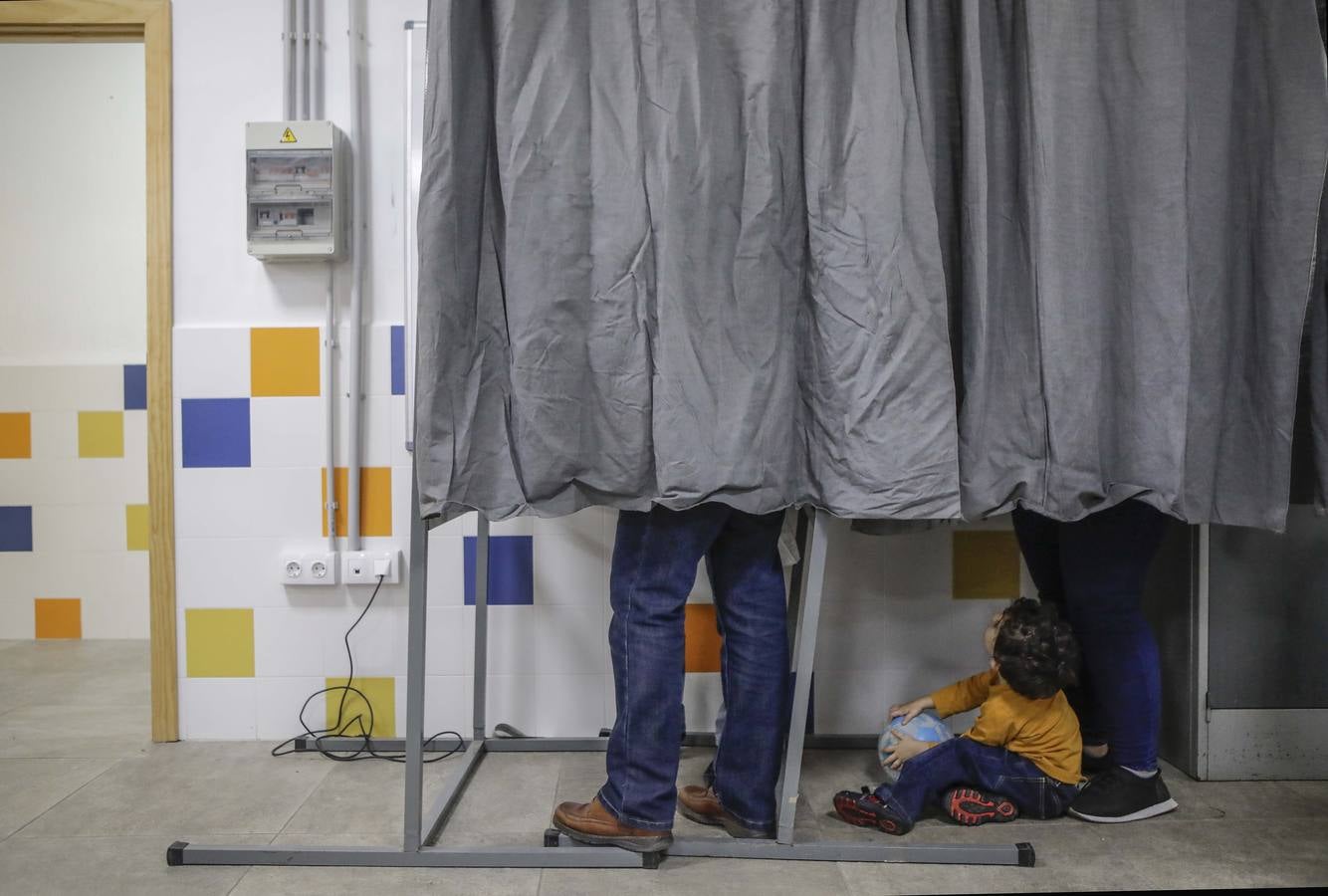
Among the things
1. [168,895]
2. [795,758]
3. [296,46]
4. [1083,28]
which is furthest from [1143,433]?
[296,46]

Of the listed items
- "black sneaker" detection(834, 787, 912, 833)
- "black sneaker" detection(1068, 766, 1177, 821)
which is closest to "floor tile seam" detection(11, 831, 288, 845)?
"black sneaker" detection(834, 787, 912, 833)

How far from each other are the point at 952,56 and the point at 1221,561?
1.22m

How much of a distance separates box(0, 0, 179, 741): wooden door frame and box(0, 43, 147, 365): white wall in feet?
4.70

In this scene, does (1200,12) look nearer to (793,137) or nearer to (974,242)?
(974,242)

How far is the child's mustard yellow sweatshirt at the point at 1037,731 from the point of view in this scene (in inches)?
65.4

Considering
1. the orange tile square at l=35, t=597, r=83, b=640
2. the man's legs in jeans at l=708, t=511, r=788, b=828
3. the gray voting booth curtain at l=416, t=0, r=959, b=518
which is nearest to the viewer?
the gray voting booth curtain at l=416, t=0, r=959, b=518

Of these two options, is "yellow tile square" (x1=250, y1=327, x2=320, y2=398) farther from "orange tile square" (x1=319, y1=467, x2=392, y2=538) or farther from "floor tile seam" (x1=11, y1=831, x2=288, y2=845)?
"floor tile seam" (x1=11, y1=831, x2=288, y2=845)

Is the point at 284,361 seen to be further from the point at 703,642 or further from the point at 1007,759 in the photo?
the point at 1007,759

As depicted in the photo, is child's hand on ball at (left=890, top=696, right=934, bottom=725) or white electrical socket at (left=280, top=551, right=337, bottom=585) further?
white electrical socket at (left=280, top=551, right=337, bottom=585)

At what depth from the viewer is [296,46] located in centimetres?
205

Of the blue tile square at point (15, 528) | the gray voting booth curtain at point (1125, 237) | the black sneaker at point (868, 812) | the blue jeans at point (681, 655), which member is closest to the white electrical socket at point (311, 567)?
the blue jeans at point (681, 655)

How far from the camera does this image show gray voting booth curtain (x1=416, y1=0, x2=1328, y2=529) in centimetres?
141

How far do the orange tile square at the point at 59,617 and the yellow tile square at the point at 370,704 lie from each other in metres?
1.81

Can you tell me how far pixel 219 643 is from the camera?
6.87 ft
